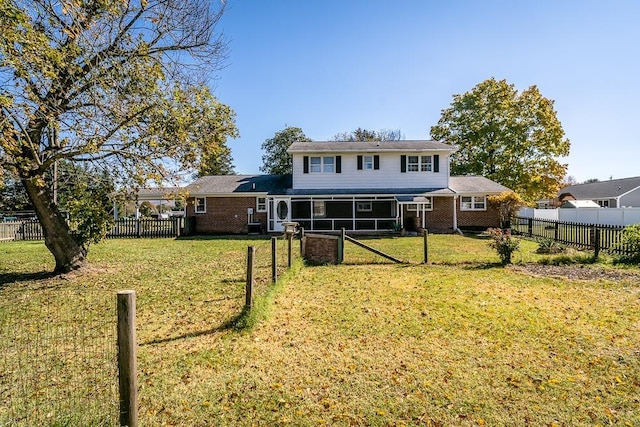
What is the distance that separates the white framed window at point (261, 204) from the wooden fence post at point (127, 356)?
67.1 feet

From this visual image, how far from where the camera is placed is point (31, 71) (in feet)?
20.3

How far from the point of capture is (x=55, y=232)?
30.8ft

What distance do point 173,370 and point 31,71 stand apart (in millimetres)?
5984

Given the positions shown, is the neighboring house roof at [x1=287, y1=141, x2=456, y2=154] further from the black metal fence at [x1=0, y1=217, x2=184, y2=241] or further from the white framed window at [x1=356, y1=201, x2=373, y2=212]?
the black metal fence at [x1=0, y1=217, x2=184, y2=241]

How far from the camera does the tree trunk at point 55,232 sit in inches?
358

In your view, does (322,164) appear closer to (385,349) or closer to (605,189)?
(385,349)

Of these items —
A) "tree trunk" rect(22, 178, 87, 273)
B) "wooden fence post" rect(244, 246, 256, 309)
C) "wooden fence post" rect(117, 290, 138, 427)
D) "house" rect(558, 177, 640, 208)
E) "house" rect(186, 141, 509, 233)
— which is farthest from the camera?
"house" rect(558, 177, 640, 208)

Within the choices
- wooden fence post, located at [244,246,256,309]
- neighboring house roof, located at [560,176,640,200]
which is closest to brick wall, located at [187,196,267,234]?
wooden fence post, located at [244,246,256,309]

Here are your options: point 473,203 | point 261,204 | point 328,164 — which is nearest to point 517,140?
point 473,203

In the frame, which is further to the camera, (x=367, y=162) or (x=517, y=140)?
(x=517, y=140)

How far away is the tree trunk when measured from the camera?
9.09 m

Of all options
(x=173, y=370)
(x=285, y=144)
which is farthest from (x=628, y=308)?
(x=285, y=144)

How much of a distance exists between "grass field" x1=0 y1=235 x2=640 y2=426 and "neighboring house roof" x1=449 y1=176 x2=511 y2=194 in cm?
1470

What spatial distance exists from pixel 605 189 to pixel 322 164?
4214 centimetres
